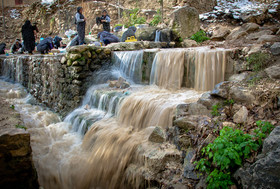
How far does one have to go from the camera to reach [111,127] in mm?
4609

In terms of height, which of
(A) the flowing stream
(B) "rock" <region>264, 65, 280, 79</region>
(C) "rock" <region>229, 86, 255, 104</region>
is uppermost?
(B) "rock" <region>264, 65, 280, 79</region>

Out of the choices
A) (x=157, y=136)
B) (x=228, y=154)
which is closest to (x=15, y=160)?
(x=157, y=136)

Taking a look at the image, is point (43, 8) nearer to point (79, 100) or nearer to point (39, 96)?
point (39, 96)

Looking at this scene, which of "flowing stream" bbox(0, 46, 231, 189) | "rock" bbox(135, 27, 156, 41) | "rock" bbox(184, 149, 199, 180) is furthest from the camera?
"rock" bbox(135, 27, 156, 41)

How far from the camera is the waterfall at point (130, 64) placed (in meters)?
6.60

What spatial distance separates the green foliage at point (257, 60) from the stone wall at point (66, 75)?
4.78 meters

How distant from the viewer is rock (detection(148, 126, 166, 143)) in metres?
3.55

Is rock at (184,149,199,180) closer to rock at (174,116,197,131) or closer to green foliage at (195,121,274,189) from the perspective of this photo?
green foliage at (195,121,274,189)

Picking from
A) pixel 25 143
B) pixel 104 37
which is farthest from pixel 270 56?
pixel 104 37

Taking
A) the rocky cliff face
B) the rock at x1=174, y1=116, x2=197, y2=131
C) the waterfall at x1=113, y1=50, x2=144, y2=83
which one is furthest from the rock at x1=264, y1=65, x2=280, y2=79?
the rocky cliff face

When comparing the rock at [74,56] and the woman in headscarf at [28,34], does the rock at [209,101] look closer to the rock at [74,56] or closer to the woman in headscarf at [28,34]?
the rock at [74,56]

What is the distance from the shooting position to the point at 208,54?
4.79m

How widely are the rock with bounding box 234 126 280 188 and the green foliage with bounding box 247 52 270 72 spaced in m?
2.24

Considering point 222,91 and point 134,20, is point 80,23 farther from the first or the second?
point 134,20
